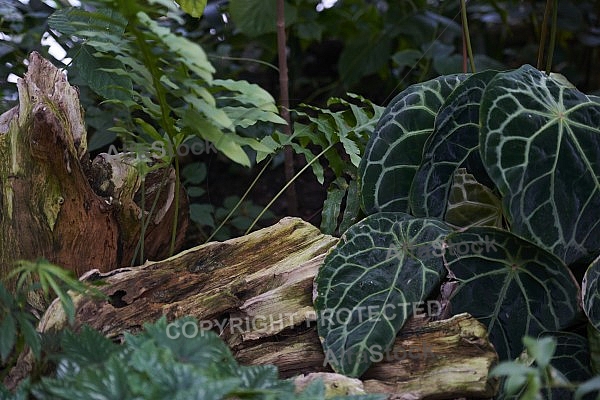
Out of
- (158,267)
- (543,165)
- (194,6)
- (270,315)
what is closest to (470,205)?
(543,165)

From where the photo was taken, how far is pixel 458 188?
1.47m

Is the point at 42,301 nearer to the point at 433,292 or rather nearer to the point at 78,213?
the point at 78,213

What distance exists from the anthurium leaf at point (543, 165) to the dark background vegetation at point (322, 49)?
944 millimetres

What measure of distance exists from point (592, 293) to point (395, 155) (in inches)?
18.4

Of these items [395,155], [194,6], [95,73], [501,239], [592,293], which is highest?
[194,6]

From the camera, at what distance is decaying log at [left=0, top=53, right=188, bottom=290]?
1.40 metres

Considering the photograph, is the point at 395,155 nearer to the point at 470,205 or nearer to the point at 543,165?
the point at 470,205

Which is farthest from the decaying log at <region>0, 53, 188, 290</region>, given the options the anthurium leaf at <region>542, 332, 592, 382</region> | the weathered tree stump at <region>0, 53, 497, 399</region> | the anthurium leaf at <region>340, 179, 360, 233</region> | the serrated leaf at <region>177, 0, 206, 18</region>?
the anthurium leaf at <region>542, 332, 592, 382</region>

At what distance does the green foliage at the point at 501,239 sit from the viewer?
1279 mm

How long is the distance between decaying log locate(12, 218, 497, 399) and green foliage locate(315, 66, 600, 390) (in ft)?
0.15

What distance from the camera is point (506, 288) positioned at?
1.34 m

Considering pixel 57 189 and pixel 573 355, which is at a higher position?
pixel 57 189

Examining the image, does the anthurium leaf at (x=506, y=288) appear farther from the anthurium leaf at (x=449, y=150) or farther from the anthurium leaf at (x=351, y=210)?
the anthurium leaf at (x=351, y=210)

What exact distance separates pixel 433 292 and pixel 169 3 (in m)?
0.72
